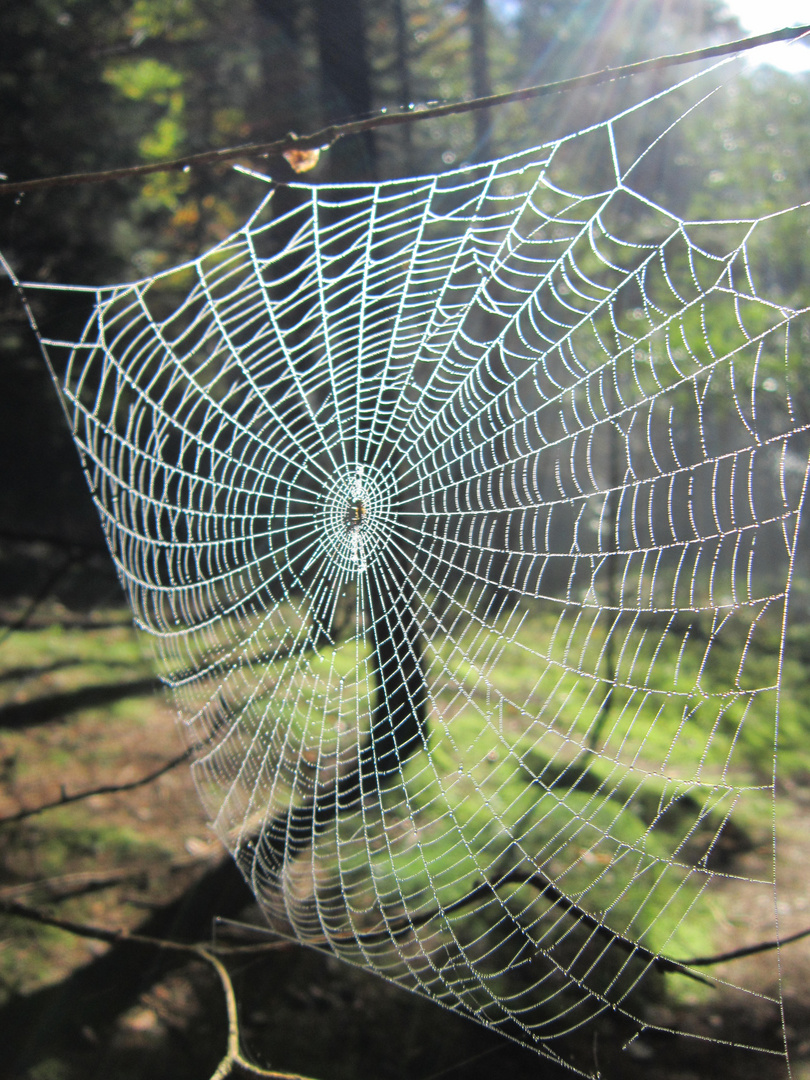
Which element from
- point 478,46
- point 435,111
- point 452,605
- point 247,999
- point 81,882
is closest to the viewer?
point 435,111

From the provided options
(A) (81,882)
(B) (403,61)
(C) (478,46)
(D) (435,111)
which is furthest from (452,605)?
(C) (478,46)

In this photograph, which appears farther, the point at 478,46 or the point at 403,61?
the point at 478,46

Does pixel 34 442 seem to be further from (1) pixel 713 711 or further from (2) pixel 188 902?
(1) pixel 713 711

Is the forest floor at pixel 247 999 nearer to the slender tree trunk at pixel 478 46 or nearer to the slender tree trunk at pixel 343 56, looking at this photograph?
the slender tree trunk at pixel 343 56

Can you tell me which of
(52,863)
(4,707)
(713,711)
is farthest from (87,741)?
(713,711)

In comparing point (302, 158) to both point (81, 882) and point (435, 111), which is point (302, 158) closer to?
point (435, 111)

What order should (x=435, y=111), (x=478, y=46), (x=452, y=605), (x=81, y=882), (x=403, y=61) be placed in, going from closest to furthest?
(x=435, y=111)
(x=81, y=882)
(x=452, y=605)
(x=403, y=61)
(x=478, y=46)

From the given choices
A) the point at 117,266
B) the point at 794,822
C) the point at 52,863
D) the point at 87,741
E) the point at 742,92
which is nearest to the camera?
the point at 52,863
